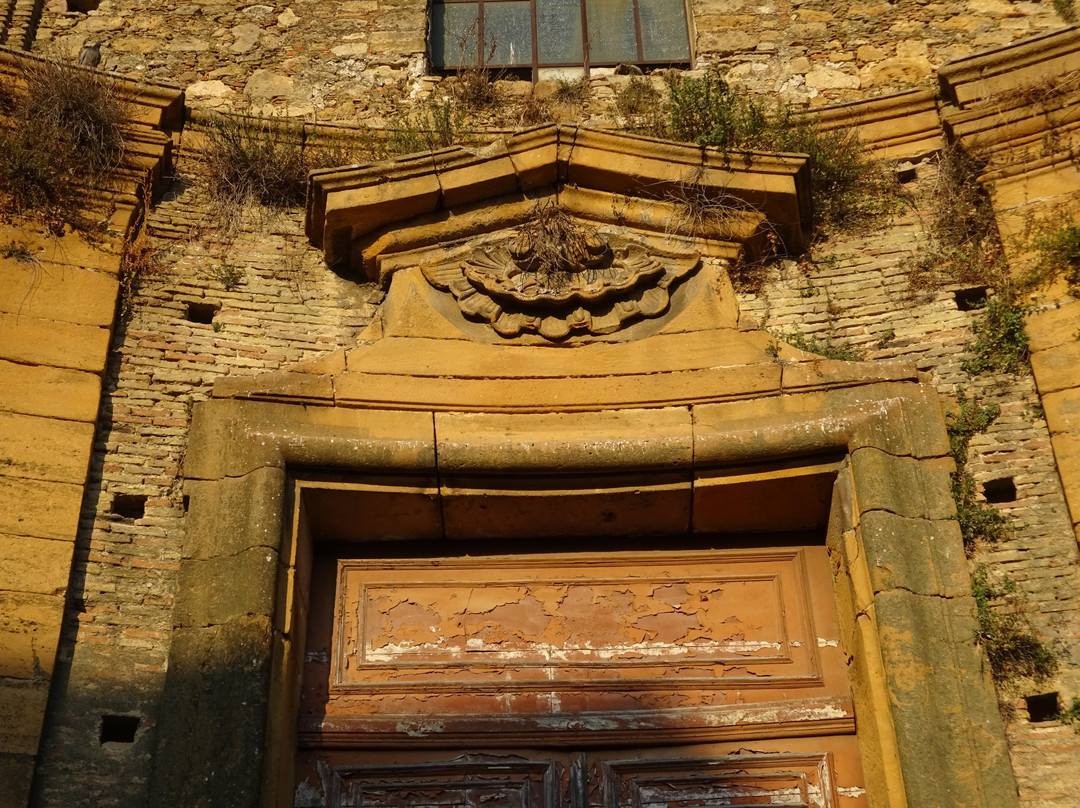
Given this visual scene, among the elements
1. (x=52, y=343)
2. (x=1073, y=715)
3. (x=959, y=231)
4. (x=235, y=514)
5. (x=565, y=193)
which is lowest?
(x=1073, y=715)

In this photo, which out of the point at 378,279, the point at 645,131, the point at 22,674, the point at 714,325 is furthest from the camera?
the point at 645,131

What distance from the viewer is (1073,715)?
548 centimetres

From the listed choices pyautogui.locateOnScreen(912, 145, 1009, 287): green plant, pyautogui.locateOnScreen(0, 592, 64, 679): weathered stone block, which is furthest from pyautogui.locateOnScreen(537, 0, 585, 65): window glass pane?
pyautogui.locateOnScreen(0, 592, 64, 679): weathered stone block

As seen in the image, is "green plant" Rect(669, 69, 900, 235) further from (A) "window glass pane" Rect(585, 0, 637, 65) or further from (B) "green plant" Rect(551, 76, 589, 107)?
(A) "window glass pane" Rect(585, 0, 637, 65)

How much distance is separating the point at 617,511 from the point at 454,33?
3566 mm

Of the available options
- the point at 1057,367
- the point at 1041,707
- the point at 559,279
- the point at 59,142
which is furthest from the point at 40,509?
the point at 1057,367

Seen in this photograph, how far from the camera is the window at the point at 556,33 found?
837 centimetres

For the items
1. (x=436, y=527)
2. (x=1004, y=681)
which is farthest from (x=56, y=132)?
(x=1004, y=681)

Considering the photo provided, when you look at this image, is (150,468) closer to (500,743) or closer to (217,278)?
(217,278)

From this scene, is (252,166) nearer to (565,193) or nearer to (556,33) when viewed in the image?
(565,193)

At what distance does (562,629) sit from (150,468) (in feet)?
6.29

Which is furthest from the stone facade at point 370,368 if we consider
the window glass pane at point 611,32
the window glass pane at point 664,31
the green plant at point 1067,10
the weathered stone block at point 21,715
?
the window glass pane at point 611,32

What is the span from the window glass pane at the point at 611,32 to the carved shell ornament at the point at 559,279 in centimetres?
178

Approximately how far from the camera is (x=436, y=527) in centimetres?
627
